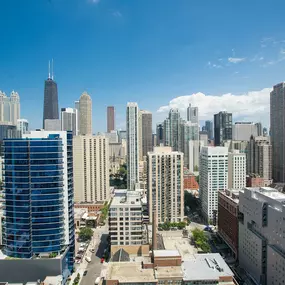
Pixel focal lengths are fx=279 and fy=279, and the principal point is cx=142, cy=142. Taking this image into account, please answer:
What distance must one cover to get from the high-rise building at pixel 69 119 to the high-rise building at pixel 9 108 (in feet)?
71.0

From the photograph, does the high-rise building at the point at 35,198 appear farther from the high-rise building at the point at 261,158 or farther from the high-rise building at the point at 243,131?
the high-rise building at the point at 243,131

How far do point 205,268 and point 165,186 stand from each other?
2349 centimetres

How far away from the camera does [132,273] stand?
23422 mm

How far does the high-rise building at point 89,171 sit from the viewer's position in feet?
197

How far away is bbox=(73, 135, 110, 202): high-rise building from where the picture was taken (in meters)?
60.2

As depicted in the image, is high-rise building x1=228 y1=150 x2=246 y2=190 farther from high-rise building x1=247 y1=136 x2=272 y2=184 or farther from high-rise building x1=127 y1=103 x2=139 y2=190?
high-rise building x1=127 y1=103 x2=139 y2=190

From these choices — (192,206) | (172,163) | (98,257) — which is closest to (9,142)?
(98,257)

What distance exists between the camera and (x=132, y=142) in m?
69.2

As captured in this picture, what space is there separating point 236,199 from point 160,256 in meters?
15.0

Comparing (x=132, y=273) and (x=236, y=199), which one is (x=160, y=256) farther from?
(x=236, y=199)

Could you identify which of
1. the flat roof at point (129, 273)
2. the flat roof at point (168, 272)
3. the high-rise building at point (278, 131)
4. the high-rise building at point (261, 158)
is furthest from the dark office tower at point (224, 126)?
the flat roof at point (129, 273)

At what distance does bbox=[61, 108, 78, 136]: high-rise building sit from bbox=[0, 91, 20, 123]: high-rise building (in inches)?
852

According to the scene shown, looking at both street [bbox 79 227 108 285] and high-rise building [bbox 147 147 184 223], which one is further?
high-rise building [bbox 147 147 184 223]

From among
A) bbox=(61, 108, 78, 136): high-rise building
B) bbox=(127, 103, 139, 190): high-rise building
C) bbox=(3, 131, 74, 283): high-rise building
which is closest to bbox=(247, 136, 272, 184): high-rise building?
bbox=(127, 103, 139, 190): high-rise building
